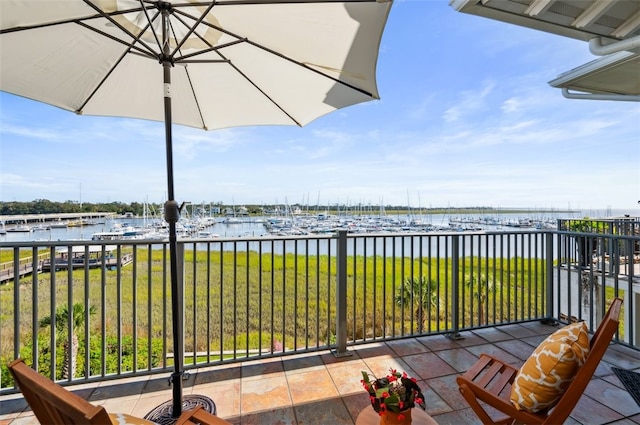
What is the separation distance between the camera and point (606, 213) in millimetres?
20078

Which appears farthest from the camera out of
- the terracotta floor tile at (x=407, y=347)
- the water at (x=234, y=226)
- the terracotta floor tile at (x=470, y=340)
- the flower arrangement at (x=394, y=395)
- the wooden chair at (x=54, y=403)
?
the water at (x=234, y=226)

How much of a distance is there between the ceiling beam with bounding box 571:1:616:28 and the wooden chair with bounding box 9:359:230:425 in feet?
13.9

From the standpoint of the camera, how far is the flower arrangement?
1.21m

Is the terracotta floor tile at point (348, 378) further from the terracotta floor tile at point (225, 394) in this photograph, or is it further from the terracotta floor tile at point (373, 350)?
the terracotta floor tile at point (225, 394)

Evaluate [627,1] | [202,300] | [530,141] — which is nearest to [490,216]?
[530,141]

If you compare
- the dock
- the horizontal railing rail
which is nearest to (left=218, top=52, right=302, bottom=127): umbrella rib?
the horizontal railing rail

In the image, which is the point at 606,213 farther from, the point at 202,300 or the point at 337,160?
the point at 202,300

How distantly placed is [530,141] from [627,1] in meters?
17.2

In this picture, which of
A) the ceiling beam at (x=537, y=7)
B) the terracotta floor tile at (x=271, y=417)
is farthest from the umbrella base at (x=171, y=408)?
the ceiling beam at (x=537, y=7)

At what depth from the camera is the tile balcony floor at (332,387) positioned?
1992 mm

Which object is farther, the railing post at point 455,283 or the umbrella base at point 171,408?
the railing post at point 455,283

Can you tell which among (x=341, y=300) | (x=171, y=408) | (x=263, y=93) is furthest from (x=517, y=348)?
(x=263, y=93)

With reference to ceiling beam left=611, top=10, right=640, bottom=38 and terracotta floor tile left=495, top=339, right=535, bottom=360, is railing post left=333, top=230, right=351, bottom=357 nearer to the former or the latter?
terracotta floor tile left=495, top=339, right=535, bottom=360

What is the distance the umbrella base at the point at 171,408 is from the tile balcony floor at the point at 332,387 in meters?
0.06
